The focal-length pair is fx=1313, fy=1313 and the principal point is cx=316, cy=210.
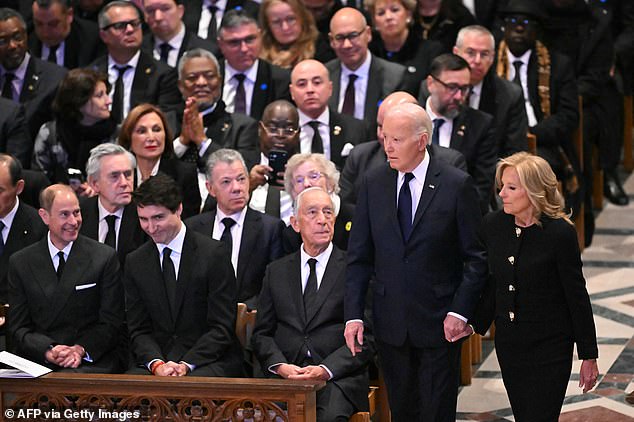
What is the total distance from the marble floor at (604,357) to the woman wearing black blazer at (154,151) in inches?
66.6

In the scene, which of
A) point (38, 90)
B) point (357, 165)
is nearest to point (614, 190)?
point (357, 165)

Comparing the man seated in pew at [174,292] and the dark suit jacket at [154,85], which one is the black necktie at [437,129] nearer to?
the dark suit jacket at [154,85]

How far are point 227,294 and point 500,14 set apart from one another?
366cm

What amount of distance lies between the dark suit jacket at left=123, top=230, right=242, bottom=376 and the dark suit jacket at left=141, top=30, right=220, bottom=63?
8.75 feet

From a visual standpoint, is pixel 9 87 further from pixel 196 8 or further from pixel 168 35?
pixel 196 8

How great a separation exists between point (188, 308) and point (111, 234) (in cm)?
92

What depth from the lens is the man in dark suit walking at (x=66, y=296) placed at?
5699 mm

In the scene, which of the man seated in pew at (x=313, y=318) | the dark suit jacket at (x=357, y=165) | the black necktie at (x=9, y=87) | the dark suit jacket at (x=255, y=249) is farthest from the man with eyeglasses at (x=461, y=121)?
the black necktie at (x=9, y=87)

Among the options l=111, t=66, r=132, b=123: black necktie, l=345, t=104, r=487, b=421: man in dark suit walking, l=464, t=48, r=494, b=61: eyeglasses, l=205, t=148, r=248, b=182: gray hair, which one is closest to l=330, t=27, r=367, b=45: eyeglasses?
l=464, t=48, r=494, b=61: eyeglasses

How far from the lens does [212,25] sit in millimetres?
8641

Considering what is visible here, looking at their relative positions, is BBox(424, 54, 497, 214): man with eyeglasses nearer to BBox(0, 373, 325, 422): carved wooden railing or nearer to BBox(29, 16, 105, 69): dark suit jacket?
BBox(0, 373, 325, 422): carved wooden railing

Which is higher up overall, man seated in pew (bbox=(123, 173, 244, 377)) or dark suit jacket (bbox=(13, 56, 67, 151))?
dark suit jacket (bbox=(13, 56, 67, 151))

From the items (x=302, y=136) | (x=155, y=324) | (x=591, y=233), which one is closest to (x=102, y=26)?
(x=302, y=136)

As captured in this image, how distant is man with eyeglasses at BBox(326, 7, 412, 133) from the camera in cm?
765
